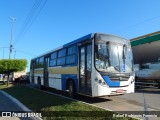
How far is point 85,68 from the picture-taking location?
41.1 ft

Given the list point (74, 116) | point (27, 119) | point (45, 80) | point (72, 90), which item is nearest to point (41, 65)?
point (45, 80)

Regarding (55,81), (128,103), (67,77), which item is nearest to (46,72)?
(55,81)

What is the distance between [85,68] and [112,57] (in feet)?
4.89

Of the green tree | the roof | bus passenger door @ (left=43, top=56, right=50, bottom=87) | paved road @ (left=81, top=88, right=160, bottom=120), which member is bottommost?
paved road @ (left=81, top=88, right=160, bottom=120)

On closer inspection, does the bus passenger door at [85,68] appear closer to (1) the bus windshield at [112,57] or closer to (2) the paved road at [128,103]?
(1) the bus windshield at [112,57]

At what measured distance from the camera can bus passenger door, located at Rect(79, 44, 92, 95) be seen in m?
12.1

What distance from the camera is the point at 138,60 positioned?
29.5m

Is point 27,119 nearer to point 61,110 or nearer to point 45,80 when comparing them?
point 61,110

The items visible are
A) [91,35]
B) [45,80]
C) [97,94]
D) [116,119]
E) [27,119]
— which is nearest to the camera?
[116,119]

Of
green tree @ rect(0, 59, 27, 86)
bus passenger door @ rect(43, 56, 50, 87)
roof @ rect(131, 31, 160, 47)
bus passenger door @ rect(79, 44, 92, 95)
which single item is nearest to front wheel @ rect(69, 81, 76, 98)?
bus passenger door @ rect(79, 44, 92, 95)

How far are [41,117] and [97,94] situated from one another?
9.57 feet

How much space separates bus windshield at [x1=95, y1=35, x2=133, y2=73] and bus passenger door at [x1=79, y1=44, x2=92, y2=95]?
561mm

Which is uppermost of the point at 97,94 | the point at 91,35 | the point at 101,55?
the point at 91,35

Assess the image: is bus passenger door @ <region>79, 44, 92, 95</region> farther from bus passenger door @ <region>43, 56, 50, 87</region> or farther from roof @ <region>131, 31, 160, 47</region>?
roof @ <region>131, 31, 160, 47</region>
